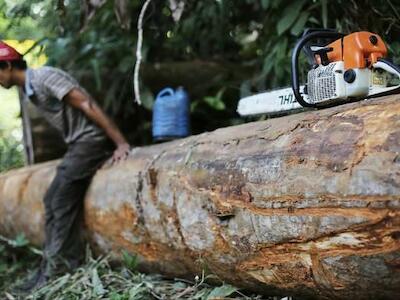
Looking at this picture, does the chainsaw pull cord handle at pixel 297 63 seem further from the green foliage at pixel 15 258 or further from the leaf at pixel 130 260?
the green foliage at pixel 15 258

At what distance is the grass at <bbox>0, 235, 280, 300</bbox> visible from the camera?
253cm

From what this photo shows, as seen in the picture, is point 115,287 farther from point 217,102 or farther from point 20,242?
point 217,102

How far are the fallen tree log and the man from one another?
1.46ft

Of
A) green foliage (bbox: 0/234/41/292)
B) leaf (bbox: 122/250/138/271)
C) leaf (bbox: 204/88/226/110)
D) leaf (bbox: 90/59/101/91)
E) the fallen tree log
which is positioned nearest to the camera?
the fallen tree log

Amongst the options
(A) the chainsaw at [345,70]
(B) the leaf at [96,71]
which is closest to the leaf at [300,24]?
(A) the chainsaw at [345,70]

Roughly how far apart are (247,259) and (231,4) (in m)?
2.60

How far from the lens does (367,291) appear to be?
177cm

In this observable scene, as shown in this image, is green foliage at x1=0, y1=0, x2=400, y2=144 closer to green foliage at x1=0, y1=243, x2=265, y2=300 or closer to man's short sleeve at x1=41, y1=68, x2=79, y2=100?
man's short sleeve at x1=41, y1=68, x2=79, y2=100

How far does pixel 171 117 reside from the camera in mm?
3807

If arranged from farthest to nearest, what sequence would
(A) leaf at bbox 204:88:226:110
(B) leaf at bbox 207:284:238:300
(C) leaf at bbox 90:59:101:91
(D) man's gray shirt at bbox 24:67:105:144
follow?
(C) leaf at bbox 90:59:101:91 < (A) leaf at bbox 204:88:226:110 < (D) man's gray shirt at bbox 24:67:105:144 < (B) leaf at bbox 207:284:238:300

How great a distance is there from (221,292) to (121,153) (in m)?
1.23

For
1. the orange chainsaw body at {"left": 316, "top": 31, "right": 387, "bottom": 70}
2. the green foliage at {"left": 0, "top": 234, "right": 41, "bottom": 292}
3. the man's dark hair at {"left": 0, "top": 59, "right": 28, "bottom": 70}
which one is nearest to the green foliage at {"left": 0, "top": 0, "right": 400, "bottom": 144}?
the man's dark hair at {"left": 0, "top": 59, "right": 28, "bottom": 70}

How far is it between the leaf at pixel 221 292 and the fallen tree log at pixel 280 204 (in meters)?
0.06

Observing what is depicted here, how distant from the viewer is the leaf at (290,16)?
3.30 m
